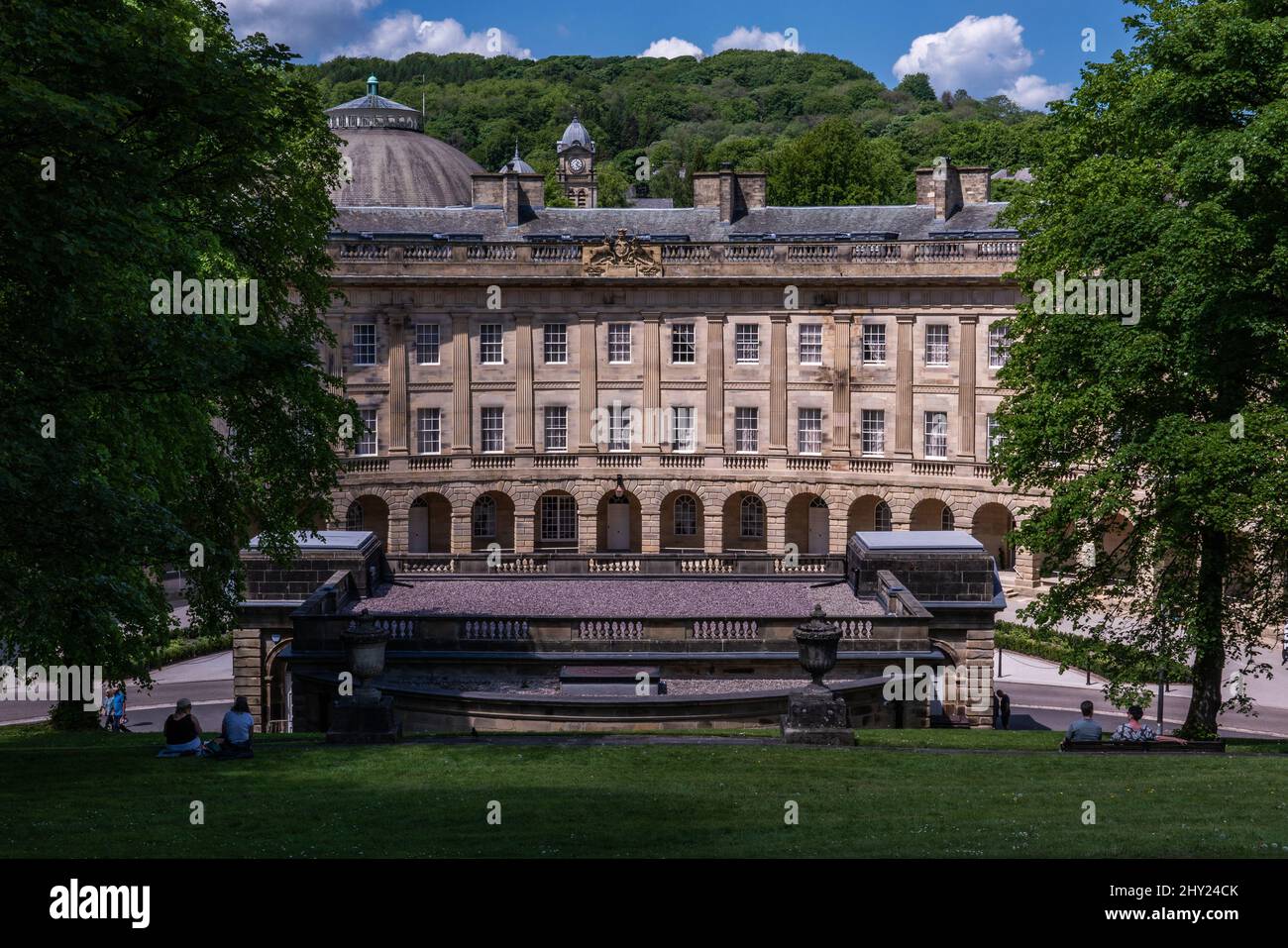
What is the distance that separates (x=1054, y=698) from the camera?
5081 centimetres

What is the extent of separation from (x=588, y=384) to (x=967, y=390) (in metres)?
16.7

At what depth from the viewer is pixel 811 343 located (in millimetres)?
71500

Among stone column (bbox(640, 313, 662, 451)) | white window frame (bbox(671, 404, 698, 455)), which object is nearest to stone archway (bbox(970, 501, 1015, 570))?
white window frame (bbox(671, 404, 698, 455))

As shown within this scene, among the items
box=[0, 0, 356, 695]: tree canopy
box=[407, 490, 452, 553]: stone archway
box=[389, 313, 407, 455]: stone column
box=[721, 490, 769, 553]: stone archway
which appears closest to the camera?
box=[0, 0, 356, 695]: tree canopy

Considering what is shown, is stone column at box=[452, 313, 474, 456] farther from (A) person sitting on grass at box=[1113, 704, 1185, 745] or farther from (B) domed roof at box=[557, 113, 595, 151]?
(B) domed roof at box=[557, 113, 595, 151]

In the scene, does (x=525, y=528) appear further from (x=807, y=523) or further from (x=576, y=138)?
(x=576, y=138)

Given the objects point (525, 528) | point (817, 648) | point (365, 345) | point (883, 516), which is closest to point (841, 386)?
point (883, 516)

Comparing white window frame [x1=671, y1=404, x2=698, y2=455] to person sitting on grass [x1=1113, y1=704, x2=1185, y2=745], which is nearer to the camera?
person sitting on grass [x1=1113, y1=704, x2=1185, y2=745]

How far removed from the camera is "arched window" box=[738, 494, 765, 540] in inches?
2943

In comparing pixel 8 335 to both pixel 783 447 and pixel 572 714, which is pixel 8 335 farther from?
pixel 783 447

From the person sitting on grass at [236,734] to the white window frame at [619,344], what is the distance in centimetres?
4559

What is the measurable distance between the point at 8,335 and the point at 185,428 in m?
5.92

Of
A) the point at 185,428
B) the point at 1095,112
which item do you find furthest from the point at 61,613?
the point at 1095,112

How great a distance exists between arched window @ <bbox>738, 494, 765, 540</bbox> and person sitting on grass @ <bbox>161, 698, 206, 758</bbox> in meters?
48.1
